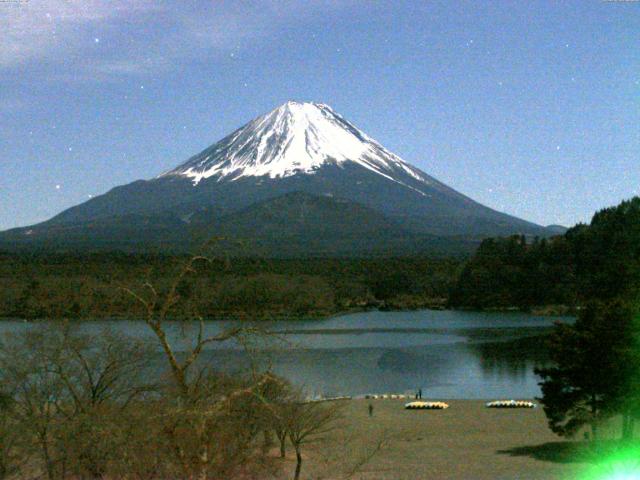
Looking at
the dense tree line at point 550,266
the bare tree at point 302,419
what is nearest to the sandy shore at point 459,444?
the bare tree at point 302,419

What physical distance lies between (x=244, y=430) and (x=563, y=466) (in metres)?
9.40

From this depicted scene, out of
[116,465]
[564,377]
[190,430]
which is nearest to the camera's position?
[190,430]

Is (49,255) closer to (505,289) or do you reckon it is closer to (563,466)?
(505,289)

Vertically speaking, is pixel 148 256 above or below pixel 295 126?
below

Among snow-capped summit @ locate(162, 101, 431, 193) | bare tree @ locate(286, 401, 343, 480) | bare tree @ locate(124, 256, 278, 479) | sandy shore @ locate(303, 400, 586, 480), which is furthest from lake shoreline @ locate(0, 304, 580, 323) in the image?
snow-capped summit @ locate(162, 101, 431, 193)

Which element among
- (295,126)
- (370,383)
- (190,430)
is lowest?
(370,383)

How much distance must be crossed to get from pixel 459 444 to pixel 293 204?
125m

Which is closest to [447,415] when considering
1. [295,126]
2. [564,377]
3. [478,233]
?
[564,377]

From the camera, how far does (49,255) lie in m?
92.6

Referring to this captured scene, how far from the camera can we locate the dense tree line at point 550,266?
72.1 m

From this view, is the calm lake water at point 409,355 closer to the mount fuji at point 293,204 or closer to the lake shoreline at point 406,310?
the lake shoreline at point 406,310

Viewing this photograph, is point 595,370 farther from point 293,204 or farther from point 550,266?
point 293,204

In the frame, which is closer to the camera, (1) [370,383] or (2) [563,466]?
(2) [563,466]

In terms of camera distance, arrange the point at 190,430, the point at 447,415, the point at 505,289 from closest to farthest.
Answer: the point at 190,430 < the point at 447,415 < the point at 505,289
